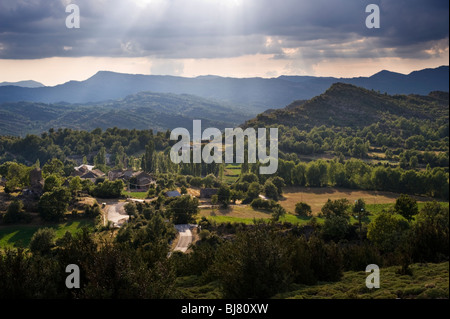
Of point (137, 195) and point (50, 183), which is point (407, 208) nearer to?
point (137, 195)

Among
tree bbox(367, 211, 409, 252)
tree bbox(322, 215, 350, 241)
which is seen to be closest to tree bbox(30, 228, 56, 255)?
tree bbox(322, 215, 350, 241)

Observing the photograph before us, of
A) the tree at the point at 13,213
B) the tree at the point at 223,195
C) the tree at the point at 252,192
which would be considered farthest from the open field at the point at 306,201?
the tree at the point at 13,213

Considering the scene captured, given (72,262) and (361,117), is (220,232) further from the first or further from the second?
(361,117)

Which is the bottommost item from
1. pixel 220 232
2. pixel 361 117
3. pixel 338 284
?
pixel 220 232

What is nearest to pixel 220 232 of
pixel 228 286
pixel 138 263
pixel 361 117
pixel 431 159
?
pixel 138 263

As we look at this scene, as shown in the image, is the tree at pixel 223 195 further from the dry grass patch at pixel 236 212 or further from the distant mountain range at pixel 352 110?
the distant mountain range at pixel 352 110

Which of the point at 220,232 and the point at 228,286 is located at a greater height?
the point at 228,286

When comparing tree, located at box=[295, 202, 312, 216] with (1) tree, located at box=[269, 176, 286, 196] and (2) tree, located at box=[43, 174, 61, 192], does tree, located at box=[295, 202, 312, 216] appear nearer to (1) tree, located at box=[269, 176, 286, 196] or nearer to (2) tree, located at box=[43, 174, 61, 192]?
(1) tree, located at box=[269, 176, 286, 196]
